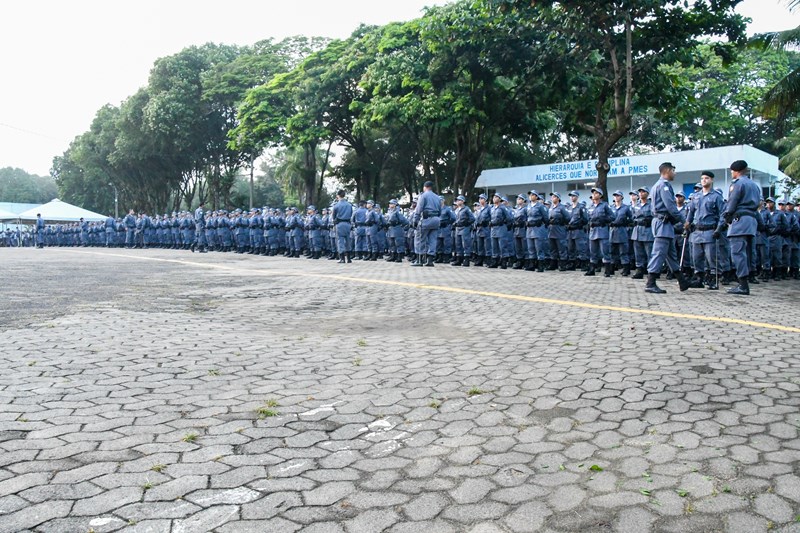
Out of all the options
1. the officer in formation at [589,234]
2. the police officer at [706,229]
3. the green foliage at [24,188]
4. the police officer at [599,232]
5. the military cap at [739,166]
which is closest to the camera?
the military cap at [739,166]

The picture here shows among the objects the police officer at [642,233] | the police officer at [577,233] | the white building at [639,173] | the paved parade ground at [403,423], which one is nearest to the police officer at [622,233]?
the police officer at [642,233]

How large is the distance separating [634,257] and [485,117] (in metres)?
11.1

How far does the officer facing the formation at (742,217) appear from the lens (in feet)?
32.2

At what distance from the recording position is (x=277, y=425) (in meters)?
3.64

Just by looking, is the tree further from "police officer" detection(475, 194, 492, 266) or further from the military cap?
the military cap

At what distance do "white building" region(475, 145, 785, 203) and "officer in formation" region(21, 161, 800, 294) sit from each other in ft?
39.3

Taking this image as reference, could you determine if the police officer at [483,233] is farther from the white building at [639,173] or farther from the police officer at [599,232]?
the white building at [639,173]

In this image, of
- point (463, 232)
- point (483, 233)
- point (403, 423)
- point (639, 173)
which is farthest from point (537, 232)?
point (639, 173)

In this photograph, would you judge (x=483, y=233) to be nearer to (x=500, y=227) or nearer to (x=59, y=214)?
(x=500, y=227)

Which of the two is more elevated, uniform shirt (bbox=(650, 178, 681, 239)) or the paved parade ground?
uniform shirt (bbox=(650, 178, 681, 239))

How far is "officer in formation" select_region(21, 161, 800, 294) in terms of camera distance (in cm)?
1015

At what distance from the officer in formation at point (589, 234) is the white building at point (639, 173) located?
12.0 metres

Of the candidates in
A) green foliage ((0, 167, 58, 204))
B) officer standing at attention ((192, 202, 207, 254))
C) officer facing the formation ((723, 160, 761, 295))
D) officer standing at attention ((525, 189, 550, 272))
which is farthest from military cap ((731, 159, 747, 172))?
green foliage ((0, 167, 58, 204))

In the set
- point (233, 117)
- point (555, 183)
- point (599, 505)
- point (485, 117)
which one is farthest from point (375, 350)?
point (233, 117)
